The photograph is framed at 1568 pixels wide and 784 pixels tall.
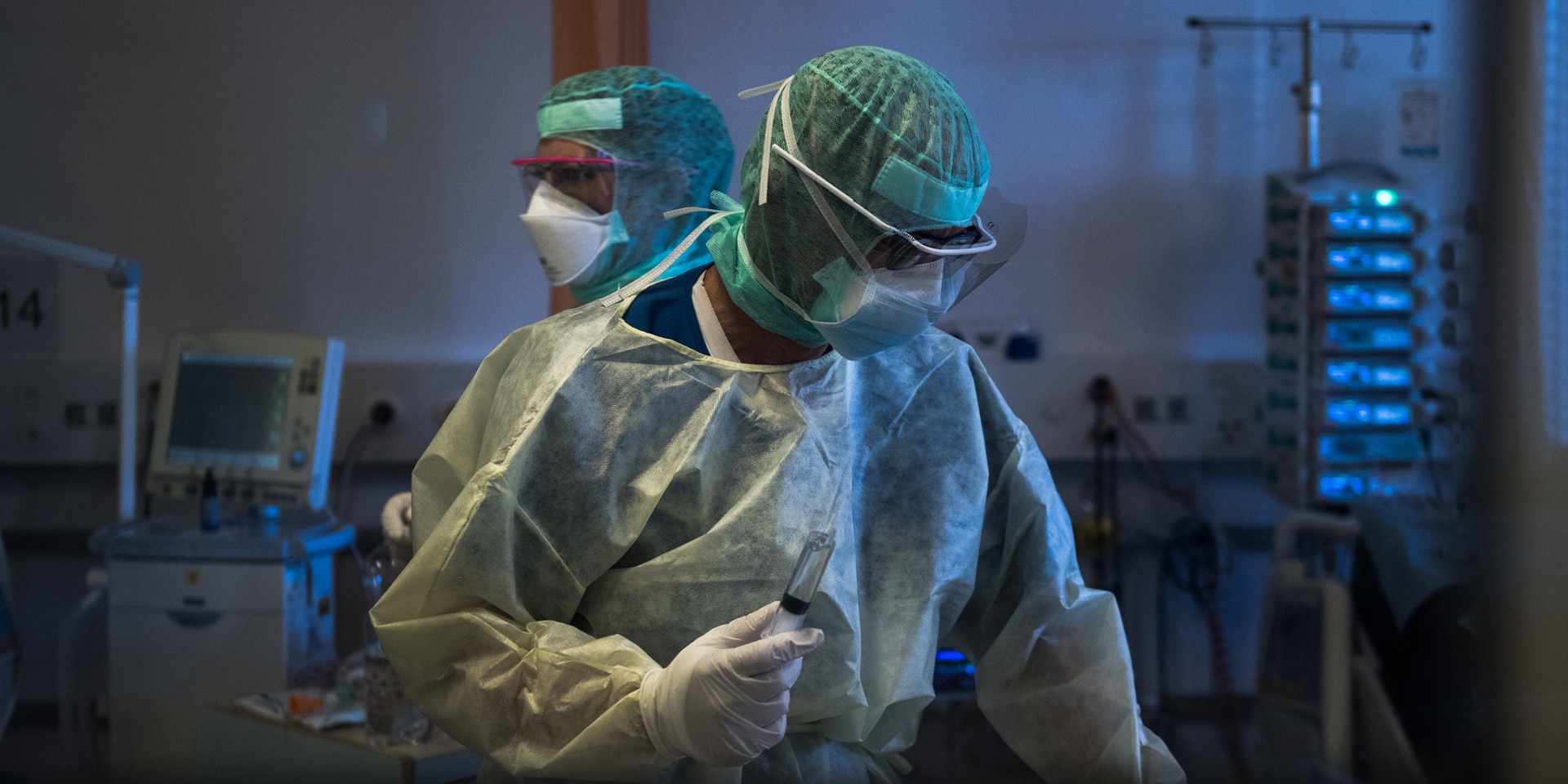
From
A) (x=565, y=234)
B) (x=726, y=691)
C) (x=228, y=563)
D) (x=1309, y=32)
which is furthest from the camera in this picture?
(x=1309, y=32)

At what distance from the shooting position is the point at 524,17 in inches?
63.8

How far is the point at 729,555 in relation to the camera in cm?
95

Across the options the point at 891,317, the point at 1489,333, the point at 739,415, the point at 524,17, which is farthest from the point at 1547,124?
the point at 524,17

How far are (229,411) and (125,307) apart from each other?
0.26 meters

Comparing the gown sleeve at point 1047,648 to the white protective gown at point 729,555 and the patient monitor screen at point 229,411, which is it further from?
the patient monitor screen at point 229,411

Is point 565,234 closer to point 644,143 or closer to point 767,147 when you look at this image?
point 644,143

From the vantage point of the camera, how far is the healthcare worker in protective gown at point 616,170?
5.34ft

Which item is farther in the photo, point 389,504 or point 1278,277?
point 1278,277

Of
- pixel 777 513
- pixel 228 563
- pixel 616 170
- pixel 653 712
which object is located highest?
pixel 616 170

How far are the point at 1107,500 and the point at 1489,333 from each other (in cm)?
135

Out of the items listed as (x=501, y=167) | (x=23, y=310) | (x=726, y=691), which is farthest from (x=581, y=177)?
(x=23, y=310)

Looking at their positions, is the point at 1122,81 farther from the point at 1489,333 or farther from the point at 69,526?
the point at 69,526

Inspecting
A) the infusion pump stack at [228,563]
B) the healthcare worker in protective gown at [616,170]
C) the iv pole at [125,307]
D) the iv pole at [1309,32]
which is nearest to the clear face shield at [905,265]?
the healthcare worker in protective gown at [616,170]

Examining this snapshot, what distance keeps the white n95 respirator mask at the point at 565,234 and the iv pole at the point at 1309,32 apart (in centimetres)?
168
